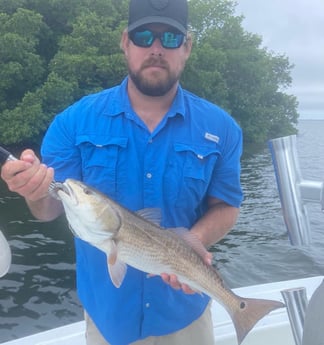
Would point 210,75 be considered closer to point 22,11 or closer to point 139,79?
point 22,11

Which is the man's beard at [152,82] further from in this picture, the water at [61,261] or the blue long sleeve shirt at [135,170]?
the water at [61,261]

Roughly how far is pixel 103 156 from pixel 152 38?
0.73 m

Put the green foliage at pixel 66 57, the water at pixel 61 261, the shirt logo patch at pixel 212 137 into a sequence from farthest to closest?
the green foliage at pixel 66 57, the water at pixel 61 261, the shirt logo patch at pixel 212 137

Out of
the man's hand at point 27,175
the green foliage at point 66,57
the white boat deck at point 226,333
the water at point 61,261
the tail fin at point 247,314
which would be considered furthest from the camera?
the green foliage at point 66,57

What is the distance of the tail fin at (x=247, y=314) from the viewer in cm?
254

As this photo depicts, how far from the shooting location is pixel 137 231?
243cm

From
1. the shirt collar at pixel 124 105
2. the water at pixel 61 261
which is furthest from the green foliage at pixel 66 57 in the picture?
the shirt collar at pixel 124 105

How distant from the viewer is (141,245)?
2443 mm

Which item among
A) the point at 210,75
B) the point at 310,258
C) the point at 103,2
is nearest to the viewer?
the point at 310,258

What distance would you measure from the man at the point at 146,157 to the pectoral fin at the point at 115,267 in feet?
1.10

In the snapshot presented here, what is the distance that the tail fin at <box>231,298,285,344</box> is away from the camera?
100.0 inches

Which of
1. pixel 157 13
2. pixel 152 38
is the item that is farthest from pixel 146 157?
pixel 157 13

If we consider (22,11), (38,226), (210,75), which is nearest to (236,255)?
(38,226)

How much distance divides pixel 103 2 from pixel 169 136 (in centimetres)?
3065
